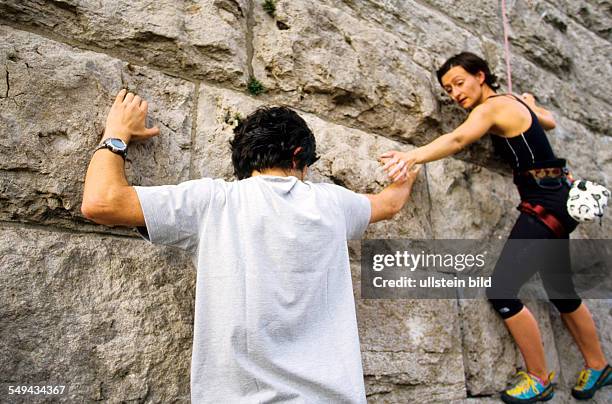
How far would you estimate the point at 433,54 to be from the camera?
9.58ft

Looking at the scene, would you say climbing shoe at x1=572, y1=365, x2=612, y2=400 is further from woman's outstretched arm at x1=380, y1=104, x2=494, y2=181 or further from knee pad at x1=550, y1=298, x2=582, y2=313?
woman's outstretched arm at x1=380, y1=104, x2=494, y2=181

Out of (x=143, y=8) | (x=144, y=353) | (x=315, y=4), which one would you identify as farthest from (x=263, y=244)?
(x=315, y=4)

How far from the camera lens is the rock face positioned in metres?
1.69

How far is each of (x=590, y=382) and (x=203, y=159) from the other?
2.29 meters

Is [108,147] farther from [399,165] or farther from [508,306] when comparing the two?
[508,306]

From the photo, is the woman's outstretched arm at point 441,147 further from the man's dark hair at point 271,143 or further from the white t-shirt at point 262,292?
the white t-shirt at point 262,292

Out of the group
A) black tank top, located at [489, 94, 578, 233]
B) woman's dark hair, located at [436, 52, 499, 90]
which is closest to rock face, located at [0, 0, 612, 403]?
woman's dark hair, located at [436, 52, 499, 90]

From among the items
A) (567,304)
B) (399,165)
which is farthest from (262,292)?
(567,304)

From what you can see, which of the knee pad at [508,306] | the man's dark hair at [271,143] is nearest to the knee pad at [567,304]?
the knee pad at [508,306]

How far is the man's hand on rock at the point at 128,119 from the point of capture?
181 centimetres

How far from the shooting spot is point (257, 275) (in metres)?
1.51

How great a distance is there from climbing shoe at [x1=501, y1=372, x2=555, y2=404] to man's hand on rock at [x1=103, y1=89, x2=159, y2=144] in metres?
2.01

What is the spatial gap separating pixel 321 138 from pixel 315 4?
703mm

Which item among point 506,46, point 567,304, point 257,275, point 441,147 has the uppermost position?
point 506,46
